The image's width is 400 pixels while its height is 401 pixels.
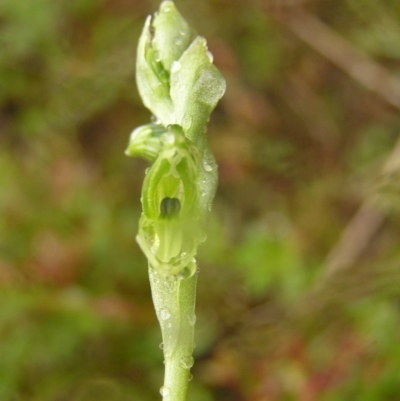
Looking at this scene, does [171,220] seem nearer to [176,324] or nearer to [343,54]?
[176,324]

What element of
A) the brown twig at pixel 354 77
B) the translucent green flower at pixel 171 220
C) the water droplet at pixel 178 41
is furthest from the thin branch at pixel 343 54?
the translucent green flower at pixel 171 220

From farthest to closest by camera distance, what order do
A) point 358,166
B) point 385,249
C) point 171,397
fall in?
1. point 358,166
2. point 385,249
3. point 171,397

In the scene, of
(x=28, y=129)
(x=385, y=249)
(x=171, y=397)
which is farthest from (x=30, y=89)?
(x=171, y=397)

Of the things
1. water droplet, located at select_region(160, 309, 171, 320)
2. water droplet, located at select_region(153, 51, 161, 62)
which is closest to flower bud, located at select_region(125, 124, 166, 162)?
water droplet, located at select_region(153, 51, 161, 62)

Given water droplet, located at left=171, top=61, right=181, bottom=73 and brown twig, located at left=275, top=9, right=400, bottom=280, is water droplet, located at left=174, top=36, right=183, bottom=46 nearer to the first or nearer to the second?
water droplet, located at left=171, top=61, right=181, bottom=73

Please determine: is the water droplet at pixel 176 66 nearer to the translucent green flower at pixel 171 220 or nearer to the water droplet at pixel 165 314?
the translucent green flower at pixel 171 220

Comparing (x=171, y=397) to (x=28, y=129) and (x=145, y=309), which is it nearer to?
(x=145, y=309)

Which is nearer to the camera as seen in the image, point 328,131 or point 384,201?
point 384,201
